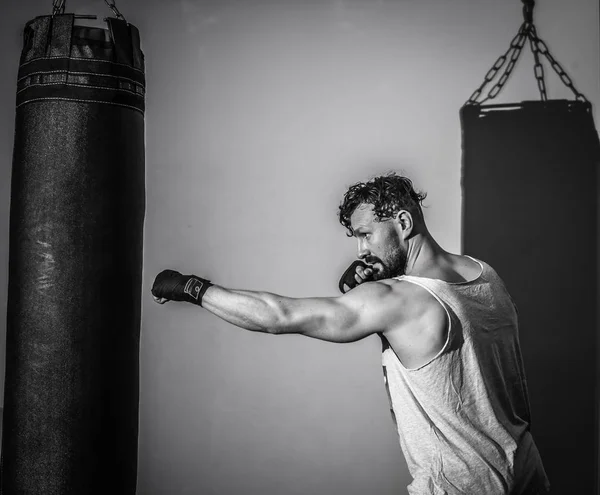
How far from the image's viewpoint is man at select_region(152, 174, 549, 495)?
68.1 inches

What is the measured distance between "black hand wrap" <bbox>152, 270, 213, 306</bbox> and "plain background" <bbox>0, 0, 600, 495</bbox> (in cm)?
121

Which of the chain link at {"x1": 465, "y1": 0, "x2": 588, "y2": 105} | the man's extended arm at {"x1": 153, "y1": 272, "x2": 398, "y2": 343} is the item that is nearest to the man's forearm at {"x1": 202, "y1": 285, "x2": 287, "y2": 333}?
the man's extended arm at {"x1": 153, "y1": 272, "x2": 398, "y2": 343}

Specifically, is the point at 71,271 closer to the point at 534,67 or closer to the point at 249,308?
the point at 249,308

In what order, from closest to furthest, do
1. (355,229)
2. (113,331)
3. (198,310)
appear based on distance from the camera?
1. (113,331)
2. (355,229)
3. (198,310)

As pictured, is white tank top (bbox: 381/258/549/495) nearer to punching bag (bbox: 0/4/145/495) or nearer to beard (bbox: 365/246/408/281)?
beard (bbox: 365/246/408/281)

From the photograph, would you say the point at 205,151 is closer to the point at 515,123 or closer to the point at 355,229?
the point at 355,229

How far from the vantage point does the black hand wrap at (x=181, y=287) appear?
1.78m

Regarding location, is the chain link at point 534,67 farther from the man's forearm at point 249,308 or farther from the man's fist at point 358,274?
the man's forearm at point 249,308

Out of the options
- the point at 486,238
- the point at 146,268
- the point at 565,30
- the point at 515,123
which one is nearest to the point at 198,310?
the point at 146,268

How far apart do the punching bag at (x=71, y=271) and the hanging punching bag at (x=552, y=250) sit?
1.87 m

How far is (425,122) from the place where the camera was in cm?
302

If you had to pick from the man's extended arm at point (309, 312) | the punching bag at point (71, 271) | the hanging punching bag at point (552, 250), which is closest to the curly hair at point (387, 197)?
the man's extended arm at point (309, 312)

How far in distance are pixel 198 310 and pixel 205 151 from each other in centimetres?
85

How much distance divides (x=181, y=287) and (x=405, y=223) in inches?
31.5
